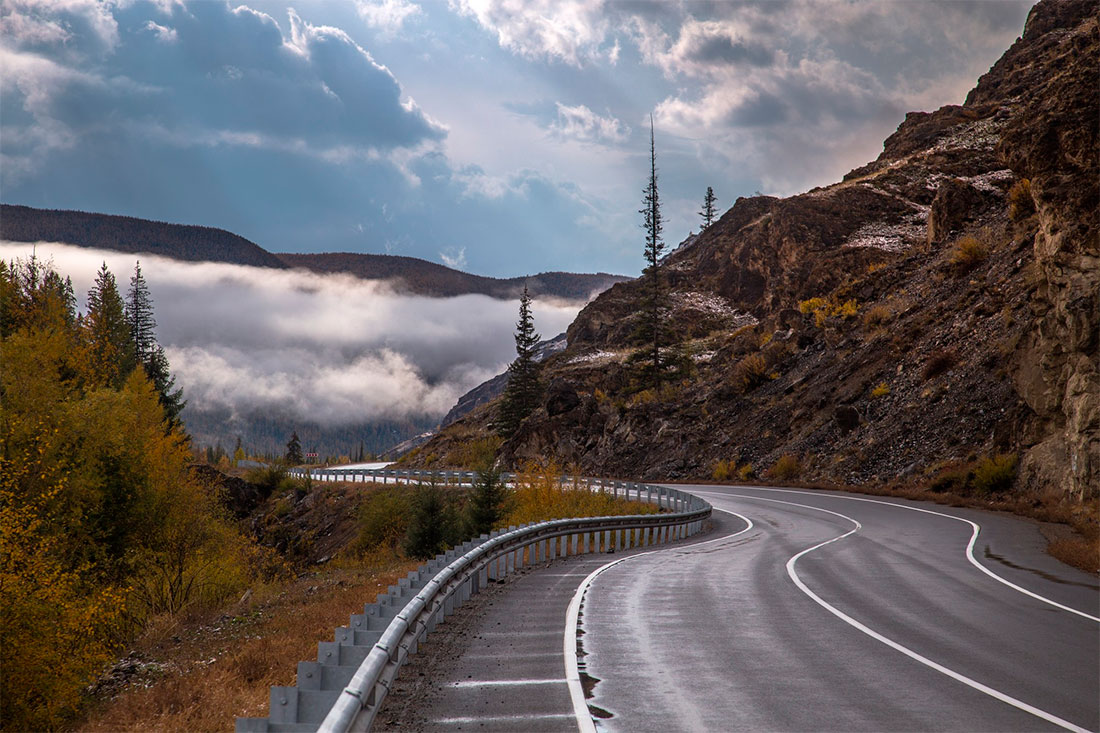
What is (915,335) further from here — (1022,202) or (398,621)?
(398,621)

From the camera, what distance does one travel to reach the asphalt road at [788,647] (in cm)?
667

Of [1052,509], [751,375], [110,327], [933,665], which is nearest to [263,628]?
[933,665]

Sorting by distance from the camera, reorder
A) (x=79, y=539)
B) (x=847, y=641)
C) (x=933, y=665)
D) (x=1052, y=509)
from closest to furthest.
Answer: (x=933, y=665)
(x=847, y=641)
(x=1052, y=509)
(x=79, y=539)

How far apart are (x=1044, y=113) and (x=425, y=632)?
2883cm

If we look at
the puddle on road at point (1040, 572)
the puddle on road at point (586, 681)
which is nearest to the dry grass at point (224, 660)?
the puddle on road at point (586, 681)

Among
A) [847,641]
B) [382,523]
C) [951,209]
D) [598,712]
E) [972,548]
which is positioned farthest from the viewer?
[951,209]

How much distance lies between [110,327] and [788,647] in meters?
78.1

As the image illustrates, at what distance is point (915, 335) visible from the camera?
4522 cm

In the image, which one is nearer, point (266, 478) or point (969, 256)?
point (969, 256)

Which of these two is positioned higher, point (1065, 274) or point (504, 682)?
point (1065, 274)

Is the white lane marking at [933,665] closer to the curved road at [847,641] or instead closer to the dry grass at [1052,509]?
the curved road at [847,641]

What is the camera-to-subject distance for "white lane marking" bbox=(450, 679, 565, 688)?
771 cm

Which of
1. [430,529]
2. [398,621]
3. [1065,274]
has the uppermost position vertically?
[1065,274]

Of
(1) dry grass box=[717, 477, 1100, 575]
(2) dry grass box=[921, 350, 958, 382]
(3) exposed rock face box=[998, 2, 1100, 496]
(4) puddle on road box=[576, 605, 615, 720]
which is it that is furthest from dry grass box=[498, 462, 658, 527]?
(4) puddle on road box=[576, 605, 615, 720]
